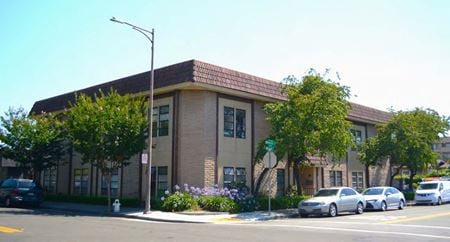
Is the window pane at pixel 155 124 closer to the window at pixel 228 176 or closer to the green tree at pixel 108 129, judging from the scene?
the green tree at pixel 108 129

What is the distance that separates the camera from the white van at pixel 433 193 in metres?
31.9

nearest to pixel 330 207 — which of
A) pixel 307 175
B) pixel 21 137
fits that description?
pixel 307 175

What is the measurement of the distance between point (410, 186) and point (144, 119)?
84.5ft

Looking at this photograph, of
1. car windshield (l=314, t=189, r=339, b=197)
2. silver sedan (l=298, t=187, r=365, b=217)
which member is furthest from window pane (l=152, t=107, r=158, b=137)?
car windshield (l=314, t=189, r=339, b=197)

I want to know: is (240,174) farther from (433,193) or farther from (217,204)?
(433,193)

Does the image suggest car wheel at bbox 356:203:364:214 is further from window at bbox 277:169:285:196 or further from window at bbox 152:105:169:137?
window at bbox 152:105:169:137

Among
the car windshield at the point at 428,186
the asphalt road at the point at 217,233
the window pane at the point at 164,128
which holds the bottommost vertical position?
Answer: the asphalt road at the point at 217,233

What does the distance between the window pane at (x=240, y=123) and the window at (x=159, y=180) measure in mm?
4671

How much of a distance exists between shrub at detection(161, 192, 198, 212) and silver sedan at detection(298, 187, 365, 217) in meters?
5.14

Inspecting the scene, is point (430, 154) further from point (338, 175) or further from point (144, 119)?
point (144, 119)

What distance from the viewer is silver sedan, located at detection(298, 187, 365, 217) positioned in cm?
2183

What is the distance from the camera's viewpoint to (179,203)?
22.6 meters

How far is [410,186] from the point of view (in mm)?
40219

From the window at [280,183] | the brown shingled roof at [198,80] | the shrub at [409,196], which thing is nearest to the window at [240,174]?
the window at [280,183]
